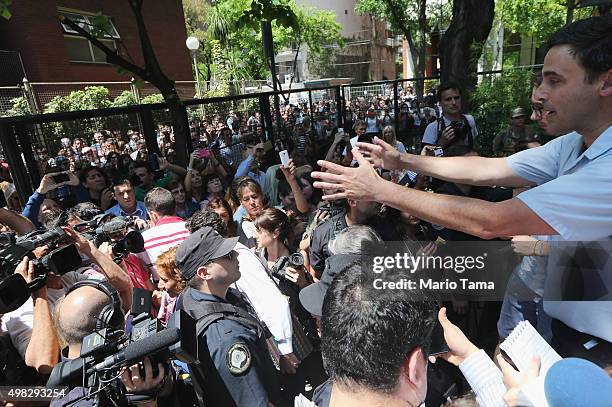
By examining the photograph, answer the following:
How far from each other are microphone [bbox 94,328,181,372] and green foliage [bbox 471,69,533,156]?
637cm

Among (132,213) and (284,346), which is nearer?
(284,346)

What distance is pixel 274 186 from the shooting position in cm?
481

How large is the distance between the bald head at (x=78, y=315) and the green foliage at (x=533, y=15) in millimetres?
32470

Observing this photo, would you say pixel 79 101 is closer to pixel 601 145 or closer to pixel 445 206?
pixel 445 206

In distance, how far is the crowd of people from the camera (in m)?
1.29

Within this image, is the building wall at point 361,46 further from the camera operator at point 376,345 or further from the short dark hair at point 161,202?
the camera operator at point 376,345

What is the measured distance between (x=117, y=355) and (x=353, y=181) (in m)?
1.13

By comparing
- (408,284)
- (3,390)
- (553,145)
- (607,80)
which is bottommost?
(3,390)

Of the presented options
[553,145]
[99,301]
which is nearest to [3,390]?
[99,301]

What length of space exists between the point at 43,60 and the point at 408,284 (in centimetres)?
1723

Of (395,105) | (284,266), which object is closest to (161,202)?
(284,266)

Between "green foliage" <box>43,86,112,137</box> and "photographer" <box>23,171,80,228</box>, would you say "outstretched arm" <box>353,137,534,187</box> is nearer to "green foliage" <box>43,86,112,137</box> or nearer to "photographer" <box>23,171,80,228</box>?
"photographer" <box>23,171,80,228</box>

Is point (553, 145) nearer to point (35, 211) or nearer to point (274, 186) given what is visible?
point (274, 186)

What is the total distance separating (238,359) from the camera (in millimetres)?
1768
